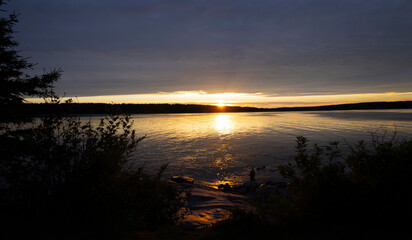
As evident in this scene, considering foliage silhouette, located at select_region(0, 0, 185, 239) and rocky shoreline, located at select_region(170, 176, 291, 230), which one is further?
rocky shoreline, located at select_region(170, 176, 291, 230)

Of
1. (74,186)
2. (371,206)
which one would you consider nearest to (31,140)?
(74,186)

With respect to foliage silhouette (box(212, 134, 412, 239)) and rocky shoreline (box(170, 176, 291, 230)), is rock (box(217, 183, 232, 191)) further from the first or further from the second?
foliage silhouette (box(212, 134, 412, 239))

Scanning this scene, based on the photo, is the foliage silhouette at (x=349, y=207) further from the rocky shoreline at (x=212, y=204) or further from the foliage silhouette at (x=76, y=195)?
the foliage silhouette at (x=76, y=195)

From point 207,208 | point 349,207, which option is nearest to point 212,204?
point 207,208

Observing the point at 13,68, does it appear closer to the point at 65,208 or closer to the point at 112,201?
the point at 65,208

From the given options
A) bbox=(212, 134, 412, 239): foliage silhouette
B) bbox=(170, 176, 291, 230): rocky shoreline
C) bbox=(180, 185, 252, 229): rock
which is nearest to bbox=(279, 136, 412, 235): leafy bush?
bbox=(212, 134, 412, 239): foliage silhouette

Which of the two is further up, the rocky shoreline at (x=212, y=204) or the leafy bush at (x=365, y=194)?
the leafy bush at (x=365, y=194)

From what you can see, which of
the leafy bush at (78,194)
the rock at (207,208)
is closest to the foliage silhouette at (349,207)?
the rock at (207,208)

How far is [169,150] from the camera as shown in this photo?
934 inches

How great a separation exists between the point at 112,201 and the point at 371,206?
525 centimetres

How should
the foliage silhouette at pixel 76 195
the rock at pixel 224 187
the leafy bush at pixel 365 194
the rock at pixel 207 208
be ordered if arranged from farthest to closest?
1. the rock at pixel 224 187
2. the rock at pixel 207 208
3. the leafy bush at pixel 365 194
4. the foliage silhouette at pixel 76 195

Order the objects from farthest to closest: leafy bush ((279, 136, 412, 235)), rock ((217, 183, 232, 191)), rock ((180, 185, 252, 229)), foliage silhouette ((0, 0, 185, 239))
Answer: rock ((217, 183, 232, 191)) → rock ((180, 185, 252, 229)) → leafy bush ((279, 136, 412, 235)) → foliage silhouette ((0, 0, 185, 239))

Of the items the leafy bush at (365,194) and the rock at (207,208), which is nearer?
the leafy bush at (365,194)

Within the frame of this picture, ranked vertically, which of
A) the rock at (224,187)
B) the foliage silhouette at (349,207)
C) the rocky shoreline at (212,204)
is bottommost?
the rock at (224,187)
